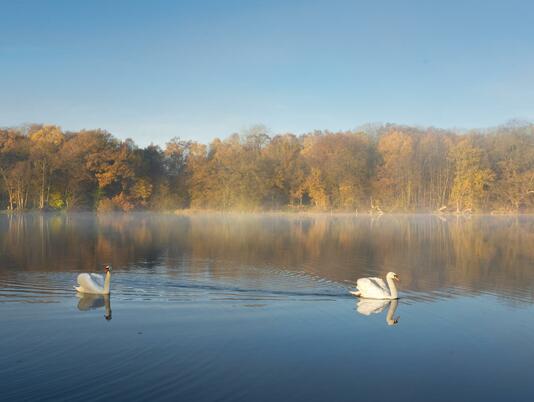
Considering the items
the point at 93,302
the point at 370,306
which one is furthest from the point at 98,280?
the point at 370,306

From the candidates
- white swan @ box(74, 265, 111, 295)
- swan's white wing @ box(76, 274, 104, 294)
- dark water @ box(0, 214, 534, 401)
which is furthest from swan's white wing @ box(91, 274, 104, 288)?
dark water @ box(0, 214, 534, 401)

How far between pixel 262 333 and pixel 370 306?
3.63 metres

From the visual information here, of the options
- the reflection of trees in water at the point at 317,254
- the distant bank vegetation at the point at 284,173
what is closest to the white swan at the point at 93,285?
the reflection of trees in water at the point at 317,254

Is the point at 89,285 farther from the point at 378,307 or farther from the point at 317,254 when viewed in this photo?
the point at 317,254

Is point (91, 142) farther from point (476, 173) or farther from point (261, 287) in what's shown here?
point (261, 287)

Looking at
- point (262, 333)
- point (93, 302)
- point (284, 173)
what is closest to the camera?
point (262, 333)

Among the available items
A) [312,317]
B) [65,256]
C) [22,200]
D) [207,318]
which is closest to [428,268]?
[312,317]

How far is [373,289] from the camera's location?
1341cm

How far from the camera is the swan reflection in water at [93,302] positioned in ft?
39.5

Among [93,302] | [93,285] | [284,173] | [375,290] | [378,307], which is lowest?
[378,307]

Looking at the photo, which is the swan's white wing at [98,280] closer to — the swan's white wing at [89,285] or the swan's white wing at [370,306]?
the swan's white wing at [89,285]

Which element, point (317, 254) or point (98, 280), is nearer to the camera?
point (98, 280)

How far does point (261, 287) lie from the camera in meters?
14.9

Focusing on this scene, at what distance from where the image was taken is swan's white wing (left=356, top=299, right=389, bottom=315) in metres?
12.3
